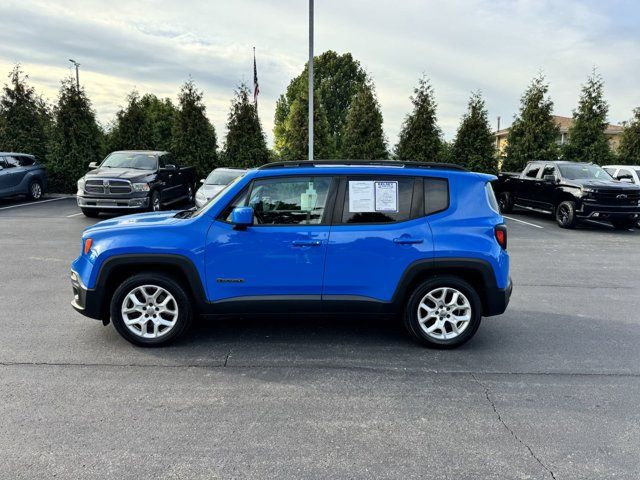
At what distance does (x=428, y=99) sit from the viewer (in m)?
21.2

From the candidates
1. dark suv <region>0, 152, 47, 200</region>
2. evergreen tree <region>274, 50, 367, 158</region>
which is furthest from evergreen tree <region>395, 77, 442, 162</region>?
evergreen tree <region>274, 50, 367, 158</region>

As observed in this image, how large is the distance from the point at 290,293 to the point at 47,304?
10.9 feet

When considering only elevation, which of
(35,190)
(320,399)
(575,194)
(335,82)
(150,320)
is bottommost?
(320,399)

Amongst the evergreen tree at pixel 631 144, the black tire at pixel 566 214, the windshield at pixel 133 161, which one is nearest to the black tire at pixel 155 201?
the windshield at pixel 133 161

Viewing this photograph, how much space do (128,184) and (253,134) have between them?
9218 millimetres

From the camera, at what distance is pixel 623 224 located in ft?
46.8

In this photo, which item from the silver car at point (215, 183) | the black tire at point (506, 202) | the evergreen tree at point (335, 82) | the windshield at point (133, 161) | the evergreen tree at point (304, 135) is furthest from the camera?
the evergreen tree at point (335, 82)

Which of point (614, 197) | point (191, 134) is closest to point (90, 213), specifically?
point (191, 134)

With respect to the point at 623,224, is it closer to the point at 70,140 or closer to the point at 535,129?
the point at 535,129

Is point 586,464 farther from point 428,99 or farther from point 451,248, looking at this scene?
point 428,99

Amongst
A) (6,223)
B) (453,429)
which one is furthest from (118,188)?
(453,429)

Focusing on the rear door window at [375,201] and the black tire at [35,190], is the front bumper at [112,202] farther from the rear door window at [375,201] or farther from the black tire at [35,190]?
the rear door window at [375,201]

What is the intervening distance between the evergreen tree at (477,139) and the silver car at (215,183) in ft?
36.4

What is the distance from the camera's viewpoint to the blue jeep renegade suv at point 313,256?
4.61 metres
